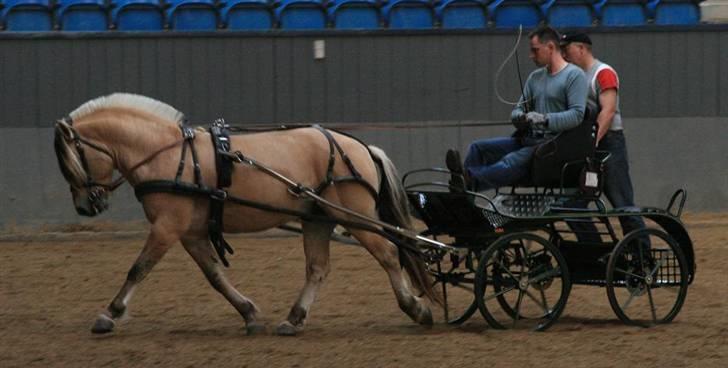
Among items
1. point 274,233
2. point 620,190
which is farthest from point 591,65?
point 274,233

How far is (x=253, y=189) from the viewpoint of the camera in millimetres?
8031

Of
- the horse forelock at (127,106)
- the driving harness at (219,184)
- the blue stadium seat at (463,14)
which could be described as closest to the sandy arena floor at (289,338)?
the driving harness at (219,184)

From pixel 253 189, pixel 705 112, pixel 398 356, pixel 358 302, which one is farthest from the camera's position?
pixel 705 112

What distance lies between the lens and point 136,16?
1441 cm

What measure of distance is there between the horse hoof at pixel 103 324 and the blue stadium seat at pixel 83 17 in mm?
6913

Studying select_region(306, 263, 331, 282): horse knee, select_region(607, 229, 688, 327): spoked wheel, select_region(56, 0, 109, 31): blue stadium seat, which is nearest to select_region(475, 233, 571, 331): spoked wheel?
select_region(607, 229, 688, 327): spoked wheel

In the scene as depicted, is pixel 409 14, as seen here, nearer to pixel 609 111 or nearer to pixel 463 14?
pixel 463 14

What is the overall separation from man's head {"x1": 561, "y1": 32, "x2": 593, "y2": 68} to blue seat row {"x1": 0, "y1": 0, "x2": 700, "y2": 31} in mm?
5546

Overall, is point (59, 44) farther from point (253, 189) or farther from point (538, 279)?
point (538, 279)

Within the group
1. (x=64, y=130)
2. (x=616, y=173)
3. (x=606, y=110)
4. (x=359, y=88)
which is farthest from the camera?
(x=359, y=88)

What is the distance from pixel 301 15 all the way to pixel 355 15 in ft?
1.90

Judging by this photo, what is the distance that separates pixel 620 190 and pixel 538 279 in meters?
1.09

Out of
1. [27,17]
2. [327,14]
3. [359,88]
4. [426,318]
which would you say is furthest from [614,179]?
[27,17]

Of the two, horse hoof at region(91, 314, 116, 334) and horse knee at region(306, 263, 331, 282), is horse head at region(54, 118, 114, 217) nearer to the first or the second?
horse hoof at region(91, 314, 116, 334)
